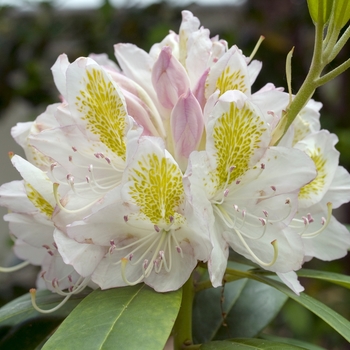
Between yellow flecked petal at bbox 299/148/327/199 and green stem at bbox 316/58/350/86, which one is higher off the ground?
green stem at bbox 316/58/350/86

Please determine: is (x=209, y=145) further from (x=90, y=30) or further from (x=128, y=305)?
(x=90, y=30)

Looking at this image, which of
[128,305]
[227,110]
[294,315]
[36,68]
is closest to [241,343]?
[128,305]

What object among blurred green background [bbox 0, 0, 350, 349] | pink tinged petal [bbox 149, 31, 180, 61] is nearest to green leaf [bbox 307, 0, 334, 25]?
pink tinged petal [bbox 149, 31, 180, 61]

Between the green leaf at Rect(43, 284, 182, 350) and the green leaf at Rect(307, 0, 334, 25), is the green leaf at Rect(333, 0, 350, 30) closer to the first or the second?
the green leaf at Rect(307, 0, 334, 25)

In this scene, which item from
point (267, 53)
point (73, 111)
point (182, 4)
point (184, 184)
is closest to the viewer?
point (184, 184)

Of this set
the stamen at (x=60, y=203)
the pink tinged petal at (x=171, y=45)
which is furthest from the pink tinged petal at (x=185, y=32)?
the stamen at (x=60, y=203)

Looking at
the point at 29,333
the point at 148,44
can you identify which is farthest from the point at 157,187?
the point at 148,44
